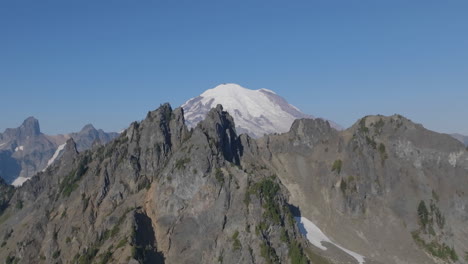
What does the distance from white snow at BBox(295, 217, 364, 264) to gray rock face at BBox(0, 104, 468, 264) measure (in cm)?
272

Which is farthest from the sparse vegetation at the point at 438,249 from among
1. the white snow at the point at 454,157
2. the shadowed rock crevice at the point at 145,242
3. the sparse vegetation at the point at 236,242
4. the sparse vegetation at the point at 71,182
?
the sparse vegetation at the point at 71,182

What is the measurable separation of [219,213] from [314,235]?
1688 inches

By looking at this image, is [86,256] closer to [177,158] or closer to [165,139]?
[177,158]

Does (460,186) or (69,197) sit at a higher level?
(69,197)

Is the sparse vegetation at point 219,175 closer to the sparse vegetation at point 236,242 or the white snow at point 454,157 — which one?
the sparse vegetation at point 236,242

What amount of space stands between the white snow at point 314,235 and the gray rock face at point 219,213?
A: 2.72 metres

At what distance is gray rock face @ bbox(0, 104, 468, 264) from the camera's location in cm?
15538

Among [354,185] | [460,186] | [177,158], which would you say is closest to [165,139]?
[177,158]

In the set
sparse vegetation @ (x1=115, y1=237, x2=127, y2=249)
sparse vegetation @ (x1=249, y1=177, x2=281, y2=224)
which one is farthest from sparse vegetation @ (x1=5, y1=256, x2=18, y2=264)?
sparse vegetation @ (x1=249, y1=177, x2=281, y2=224)

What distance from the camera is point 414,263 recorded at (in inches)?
6491

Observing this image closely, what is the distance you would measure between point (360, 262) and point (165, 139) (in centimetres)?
9704

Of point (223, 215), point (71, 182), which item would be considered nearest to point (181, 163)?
point (223, 215)

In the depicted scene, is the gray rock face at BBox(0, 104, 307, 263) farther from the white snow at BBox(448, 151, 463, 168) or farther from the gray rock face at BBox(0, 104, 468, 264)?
the white snow at BBox(448, 151, 463, 168)

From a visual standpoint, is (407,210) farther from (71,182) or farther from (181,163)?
(71,182)
